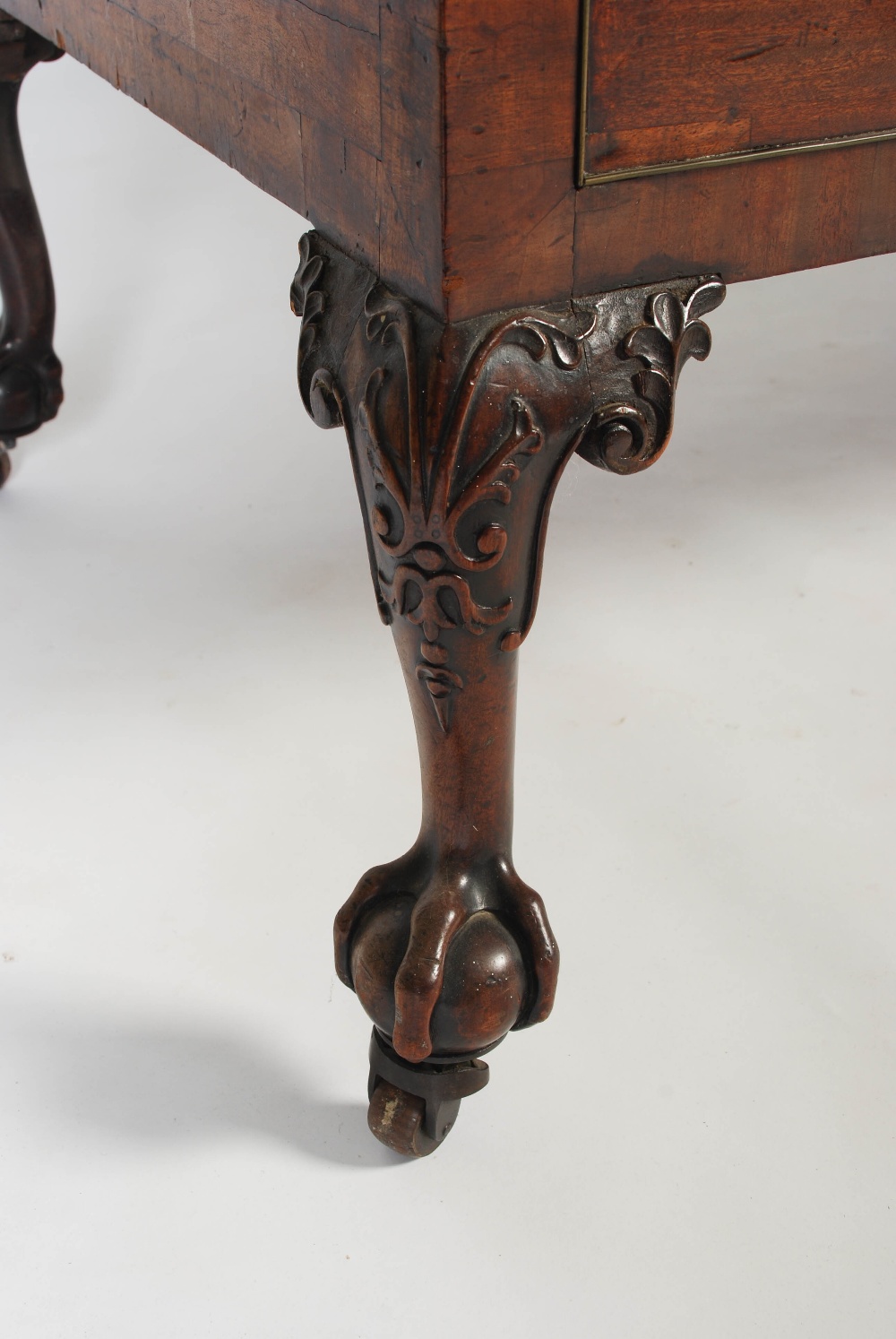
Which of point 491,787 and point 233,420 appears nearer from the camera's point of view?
point 491,787

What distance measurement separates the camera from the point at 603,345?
2.13 ft

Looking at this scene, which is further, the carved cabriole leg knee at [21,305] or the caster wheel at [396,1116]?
the carved cabriole leg knee at [21,305]

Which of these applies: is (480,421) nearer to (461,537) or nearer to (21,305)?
(461,537)

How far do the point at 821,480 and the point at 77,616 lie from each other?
2.43 feet

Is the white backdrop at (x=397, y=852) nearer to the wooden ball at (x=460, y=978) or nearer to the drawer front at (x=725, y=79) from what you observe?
the wooden ball at (x=460, y=978)

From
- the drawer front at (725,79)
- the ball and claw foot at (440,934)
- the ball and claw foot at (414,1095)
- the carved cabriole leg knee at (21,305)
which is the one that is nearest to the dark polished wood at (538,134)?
the drawer front at (725,79)

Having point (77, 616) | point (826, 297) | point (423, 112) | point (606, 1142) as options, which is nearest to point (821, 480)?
point (826, 297)

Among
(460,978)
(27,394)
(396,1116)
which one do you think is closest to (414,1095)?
(396,1116)

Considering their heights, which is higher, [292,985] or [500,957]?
[500,957]

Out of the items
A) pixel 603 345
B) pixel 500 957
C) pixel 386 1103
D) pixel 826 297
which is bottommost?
pixel 826 297

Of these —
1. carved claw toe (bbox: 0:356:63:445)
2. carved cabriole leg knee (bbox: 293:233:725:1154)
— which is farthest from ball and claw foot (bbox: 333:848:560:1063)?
carved claw toe (bbox: 0:356:63:445)

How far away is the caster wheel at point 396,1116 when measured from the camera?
83 centimetres

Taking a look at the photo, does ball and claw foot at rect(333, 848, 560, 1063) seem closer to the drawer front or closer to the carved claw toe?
the drawer front

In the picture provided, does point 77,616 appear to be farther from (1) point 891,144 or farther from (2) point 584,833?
(1) point 891,144
